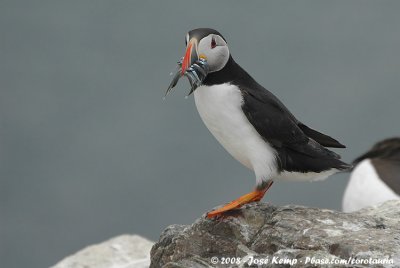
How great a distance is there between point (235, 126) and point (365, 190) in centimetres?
670

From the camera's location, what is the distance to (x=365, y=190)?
1284 cm

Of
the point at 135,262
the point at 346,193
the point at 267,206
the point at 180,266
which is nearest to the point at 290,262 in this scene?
the point at 180,266

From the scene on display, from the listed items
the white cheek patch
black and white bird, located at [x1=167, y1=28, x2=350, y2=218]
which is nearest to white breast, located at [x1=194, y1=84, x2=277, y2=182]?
black and white bird, located at [x1=167, y1=28, x2=350, y2=218]

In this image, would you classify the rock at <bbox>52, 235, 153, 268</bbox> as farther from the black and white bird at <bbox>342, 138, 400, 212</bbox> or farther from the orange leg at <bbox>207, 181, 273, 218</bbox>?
the black and white bird at <bbox>342, 138, 400, 212</bbox>

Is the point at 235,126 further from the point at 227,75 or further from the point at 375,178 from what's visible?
the point at 375,178

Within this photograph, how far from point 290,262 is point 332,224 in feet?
2.59

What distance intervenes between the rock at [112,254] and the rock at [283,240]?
8.20 feet

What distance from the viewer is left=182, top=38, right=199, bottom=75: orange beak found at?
6.40 metres

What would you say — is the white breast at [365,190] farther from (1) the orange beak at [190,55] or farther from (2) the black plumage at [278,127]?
(1) the orange beak at [190,55]

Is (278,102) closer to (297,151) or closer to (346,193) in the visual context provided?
(297,151)

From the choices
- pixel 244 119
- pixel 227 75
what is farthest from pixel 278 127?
pixel 227 75

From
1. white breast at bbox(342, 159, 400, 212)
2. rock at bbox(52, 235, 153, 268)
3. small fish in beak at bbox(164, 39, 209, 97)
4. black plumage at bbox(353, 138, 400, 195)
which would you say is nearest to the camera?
small fish in beak at bbox(164, 39, 209, 97)

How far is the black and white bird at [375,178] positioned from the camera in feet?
41.3

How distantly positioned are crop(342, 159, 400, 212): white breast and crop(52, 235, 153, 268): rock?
3.80 metres
